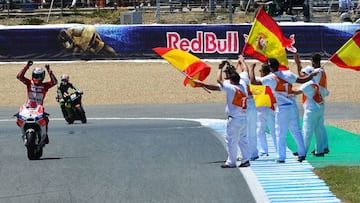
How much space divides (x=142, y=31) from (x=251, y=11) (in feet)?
37.0

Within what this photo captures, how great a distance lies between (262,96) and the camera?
567 inches

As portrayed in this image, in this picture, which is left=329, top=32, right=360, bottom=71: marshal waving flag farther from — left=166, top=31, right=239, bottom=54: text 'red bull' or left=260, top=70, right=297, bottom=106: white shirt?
left=166, top=31, right=239, bottom=54: text 'red bull'

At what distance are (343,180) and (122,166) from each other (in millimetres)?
→ 3780

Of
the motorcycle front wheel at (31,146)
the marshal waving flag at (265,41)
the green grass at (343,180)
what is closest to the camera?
the green grass at (343,180)

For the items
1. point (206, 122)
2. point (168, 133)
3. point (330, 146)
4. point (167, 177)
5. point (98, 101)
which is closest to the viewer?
point (167, 177)

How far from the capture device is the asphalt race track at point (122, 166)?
37.4 ft

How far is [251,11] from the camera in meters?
42.8

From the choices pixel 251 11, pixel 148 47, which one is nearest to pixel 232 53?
pixel 148 47

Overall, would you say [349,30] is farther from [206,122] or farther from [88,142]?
[88,142]

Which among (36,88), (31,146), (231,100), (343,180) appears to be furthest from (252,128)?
(36,88)

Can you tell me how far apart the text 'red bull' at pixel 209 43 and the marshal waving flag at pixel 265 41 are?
679 inches

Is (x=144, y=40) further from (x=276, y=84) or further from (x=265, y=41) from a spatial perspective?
(x=276, y=84)

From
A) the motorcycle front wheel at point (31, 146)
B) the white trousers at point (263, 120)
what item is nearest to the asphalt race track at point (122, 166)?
the motorcycle front wheel at point (31, 146)

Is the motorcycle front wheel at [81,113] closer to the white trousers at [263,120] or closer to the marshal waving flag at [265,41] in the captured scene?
the marshal waving flag at [265,41]
